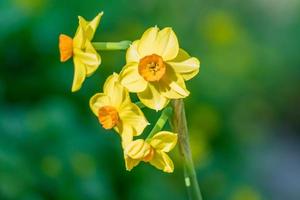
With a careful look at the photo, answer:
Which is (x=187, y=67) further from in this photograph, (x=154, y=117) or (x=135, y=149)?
(x=154, y=117)

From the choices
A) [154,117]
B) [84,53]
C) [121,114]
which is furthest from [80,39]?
[154,117]

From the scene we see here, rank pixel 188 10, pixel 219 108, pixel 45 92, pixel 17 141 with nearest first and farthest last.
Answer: pixel 17 141, pixel 45 92, pixel 219 108, pixel 188 10

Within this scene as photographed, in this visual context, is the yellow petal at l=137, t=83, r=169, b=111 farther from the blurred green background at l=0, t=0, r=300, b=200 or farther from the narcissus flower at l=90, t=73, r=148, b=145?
the blurred green background at l=0, t=0, r=300, b=200

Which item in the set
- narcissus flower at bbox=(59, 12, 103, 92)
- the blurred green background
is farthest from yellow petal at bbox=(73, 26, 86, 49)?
the blurred green background

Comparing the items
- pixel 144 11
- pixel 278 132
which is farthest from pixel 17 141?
pixel 278 132

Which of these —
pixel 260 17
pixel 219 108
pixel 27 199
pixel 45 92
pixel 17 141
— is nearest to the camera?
pixel 27 199

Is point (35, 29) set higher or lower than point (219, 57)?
higher

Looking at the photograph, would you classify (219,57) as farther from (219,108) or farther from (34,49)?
(34,49)

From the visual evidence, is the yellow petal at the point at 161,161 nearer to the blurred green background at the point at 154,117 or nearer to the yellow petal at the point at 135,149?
the yellow petal at the point at 135,149
